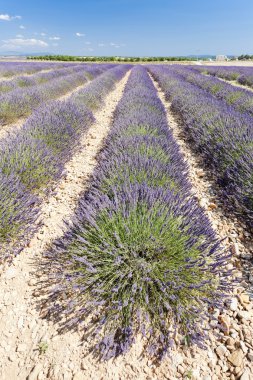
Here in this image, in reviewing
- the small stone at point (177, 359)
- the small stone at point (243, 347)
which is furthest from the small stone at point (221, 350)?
the small stone at point (177, 359)

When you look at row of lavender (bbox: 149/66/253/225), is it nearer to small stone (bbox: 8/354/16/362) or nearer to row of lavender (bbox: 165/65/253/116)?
row of lavender (bbox: 165/65/253/116)

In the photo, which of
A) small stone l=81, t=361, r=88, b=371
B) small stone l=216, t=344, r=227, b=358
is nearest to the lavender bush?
small stone l=81, t=361, r=88, b=371

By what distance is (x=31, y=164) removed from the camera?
9.78 ft

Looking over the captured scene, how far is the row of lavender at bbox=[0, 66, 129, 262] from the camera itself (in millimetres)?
2197

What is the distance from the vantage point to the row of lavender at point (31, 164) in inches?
86.5

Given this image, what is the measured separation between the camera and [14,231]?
7.16 ft

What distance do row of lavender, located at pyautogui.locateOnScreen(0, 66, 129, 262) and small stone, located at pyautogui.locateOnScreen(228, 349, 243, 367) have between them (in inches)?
69.1

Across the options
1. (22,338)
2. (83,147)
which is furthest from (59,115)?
(22,338)

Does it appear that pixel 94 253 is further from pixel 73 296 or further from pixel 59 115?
pixel 59 115

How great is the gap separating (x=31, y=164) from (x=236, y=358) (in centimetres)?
264

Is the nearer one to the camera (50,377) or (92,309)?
(50,377)

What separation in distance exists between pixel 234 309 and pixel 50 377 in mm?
1260

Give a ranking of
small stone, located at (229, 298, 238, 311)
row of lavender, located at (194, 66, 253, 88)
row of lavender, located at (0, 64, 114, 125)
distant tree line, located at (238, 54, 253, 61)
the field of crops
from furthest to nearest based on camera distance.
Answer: distant tree line, located at (238, 54, 253, 61) → row of lavender, located at (194, 66, 253, 88) → row of lavender, located at (0, 64, 114, 125) → small stone, located at (229, 298, 238, 311) → the field of crops

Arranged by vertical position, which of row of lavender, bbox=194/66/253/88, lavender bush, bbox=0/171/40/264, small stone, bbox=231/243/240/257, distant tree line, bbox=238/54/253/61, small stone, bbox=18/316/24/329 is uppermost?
lavender bush, bbox=0/171/40/264
